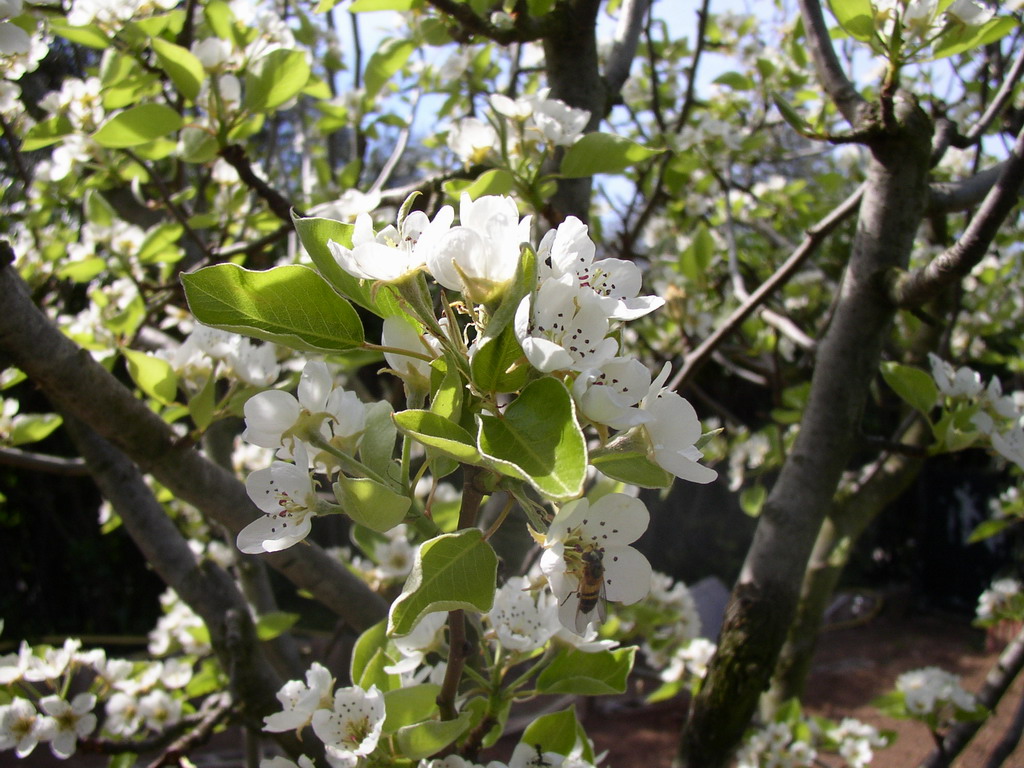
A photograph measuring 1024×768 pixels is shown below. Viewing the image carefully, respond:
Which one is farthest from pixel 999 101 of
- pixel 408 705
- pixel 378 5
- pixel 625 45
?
pixel 408 705

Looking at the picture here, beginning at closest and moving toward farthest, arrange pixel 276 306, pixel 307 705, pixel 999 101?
pixel 276 306 < pixel 307 705 < pixel 999 101

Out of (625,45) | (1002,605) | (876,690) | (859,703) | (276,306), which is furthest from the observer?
(876,690)

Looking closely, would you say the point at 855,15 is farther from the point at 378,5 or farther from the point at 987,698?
the point at 987,698

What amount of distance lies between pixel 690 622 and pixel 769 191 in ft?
6.10

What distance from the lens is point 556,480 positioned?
1.60 feet

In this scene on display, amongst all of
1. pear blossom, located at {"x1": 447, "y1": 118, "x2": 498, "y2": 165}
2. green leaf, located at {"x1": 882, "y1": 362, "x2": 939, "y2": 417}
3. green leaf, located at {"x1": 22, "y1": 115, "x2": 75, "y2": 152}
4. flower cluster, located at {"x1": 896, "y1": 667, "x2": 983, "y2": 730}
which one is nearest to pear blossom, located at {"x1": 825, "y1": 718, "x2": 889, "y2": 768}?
flower cluster, located at {"x1": 896, "y1": 667, "x2": 983, "y2": 730}

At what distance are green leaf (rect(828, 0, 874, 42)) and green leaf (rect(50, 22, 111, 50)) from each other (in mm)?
1400

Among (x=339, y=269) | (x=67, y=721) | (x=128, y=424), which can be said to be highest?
(x=339, y=269)

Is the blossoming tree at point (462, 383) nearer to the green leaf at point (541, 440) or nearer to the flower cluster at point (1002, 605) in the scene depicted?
the green leaf at point (541, 440)

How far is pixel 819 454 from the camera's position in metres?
1.34

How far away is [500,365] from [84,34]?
1448 mm

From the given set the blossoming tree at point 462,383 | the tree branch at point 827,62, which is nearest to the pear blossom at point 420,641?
the blossoming tree at point 462,383

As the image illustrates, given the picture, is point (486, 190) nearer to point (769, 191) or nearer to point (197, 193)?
point (197, 193)

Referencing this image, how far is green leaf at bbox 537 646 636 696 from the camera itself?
86cm
